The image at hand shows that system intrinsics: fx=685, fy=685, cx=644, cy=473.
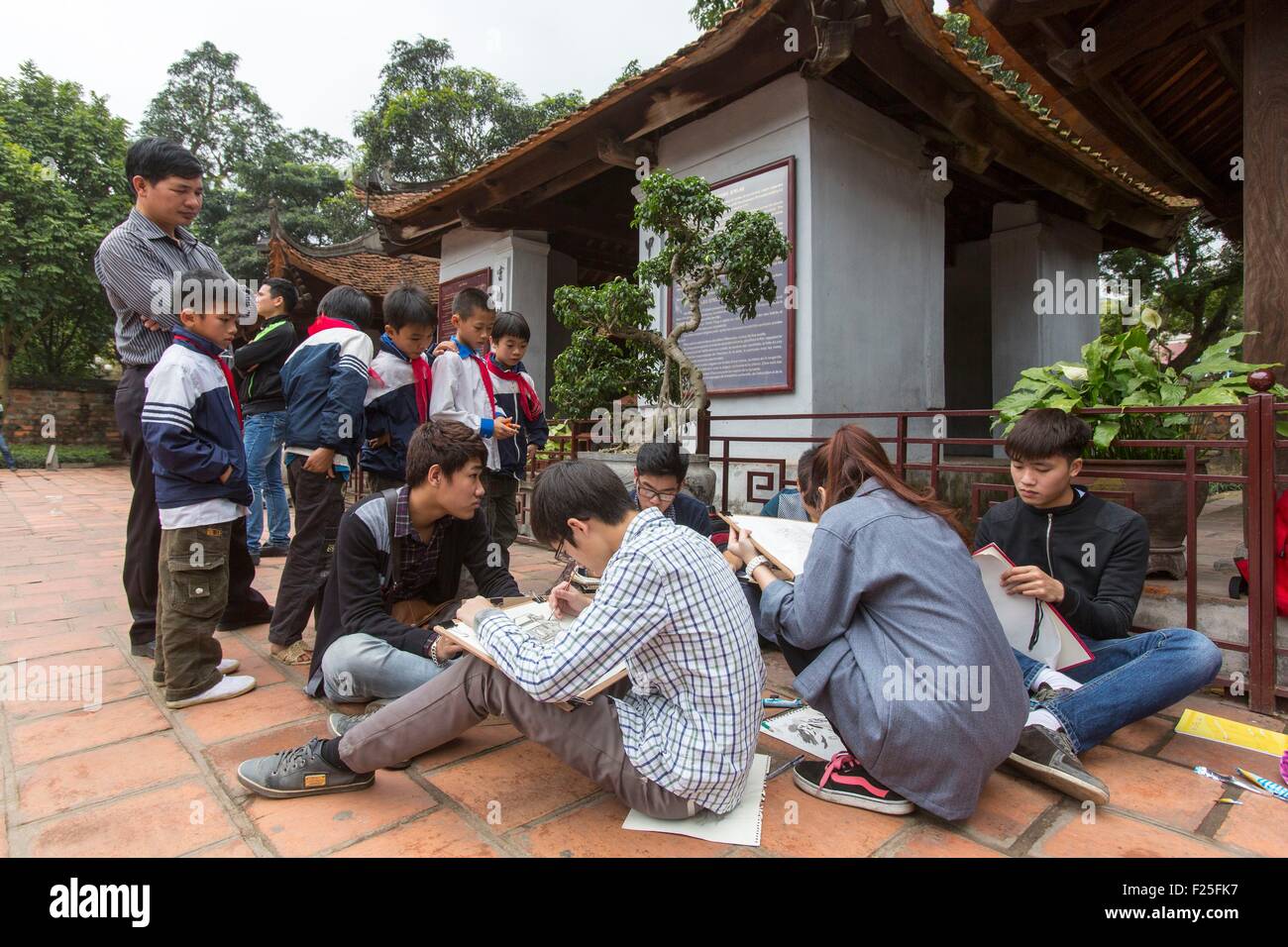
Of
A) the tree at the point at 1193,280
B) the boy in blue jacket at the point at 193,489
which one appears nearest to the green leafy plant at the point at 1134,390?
the boy in blue jacket at the point at 193,489

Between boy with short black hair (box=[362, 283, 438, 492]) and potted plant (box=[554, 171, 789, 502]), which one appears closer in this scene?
boy with short black hair (box=[362, 283, 438, 492])

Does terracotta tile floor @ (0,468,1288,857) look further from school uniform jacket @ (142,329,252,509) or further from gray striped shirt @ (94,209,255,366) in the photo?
gray striped shirt @ (94,209,255,366)

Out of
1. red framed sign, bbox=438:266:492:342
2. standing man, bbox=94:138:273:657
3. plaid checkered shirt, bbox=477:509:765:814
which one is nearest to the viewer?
plaid checkered shirt, bbox=477:509:765:814

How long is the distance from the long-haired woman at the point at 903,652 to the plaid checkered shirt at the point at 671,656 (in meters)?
0.26

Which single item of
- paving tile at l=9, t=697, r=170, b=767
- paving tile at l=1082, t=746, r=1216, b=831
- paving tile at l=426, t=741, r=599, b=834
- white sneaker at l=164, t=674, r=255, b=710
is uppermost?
white sneaker at l=164, t=674, r=255, b=710

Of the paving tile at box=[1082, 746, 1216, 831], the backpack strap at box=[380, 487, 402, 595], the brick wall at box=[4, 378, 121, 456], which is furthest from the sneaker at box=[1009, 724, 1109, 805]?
the brick wall at box=[4, 378, 121, 456]

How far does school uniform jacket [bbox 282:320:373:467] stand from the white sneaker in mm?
991

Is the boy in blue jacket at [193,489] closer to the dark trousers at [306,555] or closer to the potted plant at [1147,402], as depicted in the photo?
the dark trousers at [306,555]

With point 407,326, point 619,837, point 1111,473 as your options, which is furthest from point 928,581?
point 407,326

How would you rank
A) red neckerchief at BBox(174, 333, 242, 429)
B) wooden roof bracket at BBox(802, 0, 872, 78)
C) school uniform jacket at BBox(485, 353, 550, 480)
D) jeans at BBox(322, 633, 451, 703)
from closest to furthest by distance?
1. jeans at BBox(322, 633, 451, 703)
2. red neckerchief at BBox(174, 333, 242, 429)
3. school uniform jacket at BBox(485, 353, 550, 480)
4. wooden roof bracket at BBox(802, 0, 872, 78)

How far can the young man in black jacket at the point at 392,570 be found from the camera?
222 cm

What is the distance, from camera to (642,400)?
4.98 meters

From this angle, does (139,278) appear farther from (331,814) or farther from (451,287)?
(451,287)

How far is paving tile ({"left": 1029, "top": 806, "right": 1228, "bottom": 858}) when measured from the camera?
166 centimetres
